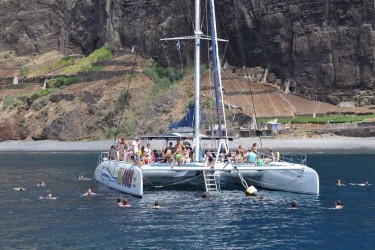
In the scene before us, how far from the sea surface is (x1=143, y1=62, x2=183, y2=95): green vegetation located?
64.1 meters

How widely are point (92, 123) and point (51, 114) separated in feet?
28.8

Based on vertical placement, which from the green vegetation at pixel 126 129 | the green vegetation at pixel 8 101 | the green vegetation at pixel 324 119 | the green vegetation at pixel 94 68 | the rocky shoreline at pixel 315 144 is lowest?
the rocky shoreline at pixel 315 144

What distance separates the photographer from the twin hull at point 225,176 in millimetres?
45406

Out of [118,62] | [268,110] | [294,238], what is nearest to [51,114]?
[118,62]

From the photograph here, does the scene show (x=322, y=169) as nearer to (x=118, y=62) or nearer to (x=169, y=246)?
(x=169, y=246)

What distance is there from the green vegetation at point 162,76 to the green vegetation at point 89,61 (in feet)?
41.4

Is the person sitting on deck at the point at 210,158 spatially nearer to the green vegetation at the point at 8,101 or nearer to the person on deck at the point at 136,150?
the person on deck at the point at 136,150

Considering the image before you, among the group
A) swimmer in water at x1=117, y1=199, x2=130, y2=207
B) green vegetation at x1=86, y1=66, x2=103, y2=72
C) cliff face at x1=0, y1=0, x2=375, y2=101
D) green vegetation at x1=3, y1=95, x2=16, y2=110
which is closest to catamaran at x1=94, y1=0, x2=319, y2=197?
swimmer in water at x1=117, y1=199, x2=130, y2=207

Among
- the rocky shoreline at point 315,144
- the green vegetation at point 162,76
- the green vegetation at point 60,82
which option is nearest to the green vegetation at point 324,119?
the rocky shoreline at point 315,144

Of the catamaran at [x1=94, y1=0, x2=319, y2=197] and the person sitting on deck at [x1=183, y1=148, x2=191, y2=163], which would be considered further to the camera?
the person sitting on deck at [x1=183, y1=148, x2=191, y2=163]

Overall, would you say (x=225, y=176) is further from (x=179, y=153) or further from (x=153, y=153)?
A: (x=153, y=153)

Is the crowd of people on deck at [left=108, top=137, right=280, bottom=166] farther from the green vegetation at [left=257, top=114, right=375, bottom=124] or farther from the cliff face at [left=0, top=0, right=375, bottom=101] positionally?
the green vegetation at [left=257, top=114, right=375, bottom=124]

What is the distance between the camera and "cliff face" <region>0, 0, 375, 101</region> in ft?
364

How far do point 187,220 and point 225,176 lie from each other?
10268 millimetres
